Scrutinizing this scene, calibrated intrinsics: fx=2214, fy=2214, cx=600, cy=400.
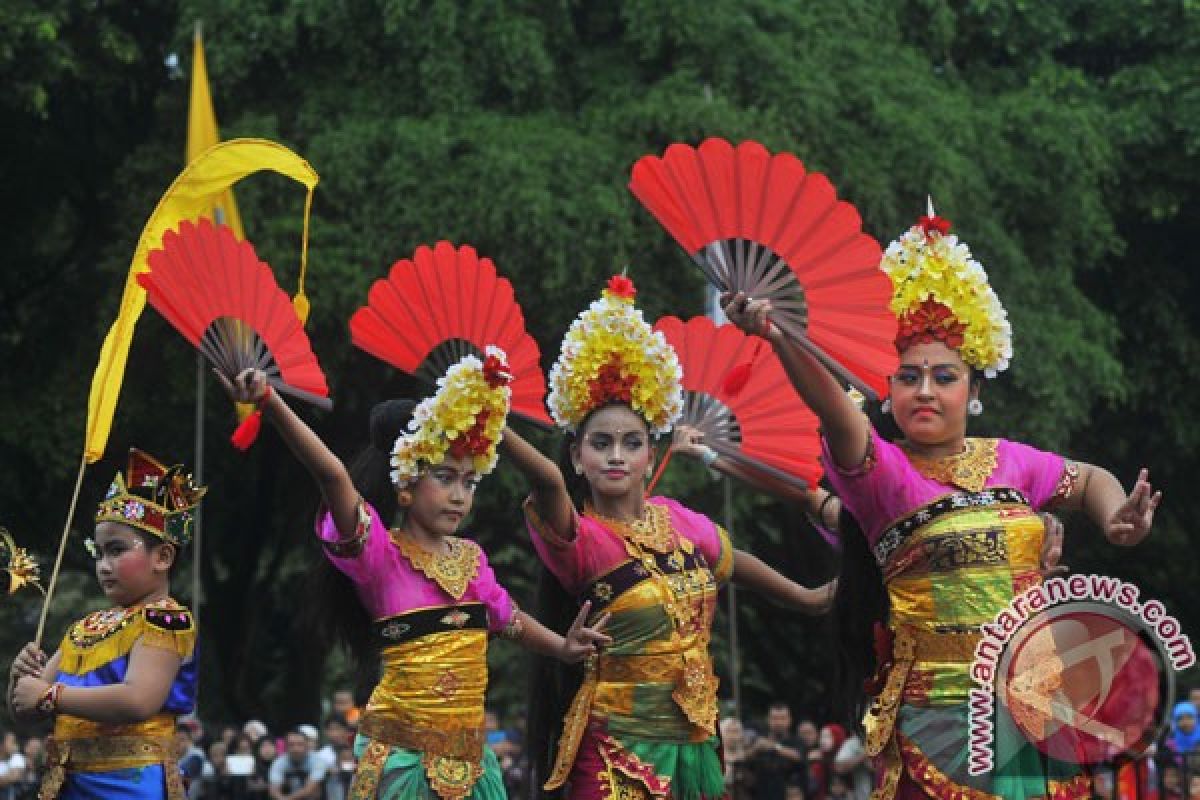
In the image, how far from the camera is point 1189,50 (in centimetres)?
1909

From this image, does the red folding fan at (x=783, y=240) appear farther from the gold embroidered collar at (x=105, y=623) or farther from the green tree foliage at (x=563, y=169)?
the green tree foliage at (x=563, y=169)

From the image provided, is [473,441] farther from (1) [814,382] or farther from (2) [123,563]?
(1) [814,382]

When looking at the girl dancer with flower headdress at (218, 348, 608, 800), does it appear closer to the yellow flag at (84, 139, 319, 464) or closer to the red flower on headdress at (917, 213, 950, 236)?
the yellow flag at (84, 139, 319, 464)

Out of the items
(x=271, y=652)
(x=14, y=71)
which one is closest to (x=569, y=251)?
(x=14, y=71)

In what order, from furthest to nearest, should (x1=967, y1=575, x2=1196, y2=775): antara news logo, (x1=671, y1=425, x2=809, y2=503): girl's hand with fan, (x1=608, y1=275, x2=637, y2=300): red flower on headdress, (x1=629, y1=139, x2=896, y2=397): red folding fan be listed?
(x1=671, y1=425, x2=809, y2=503): girl's hand with fan < (x1=608, y1=275, x2=637, y2=300): red flower on headdress < (x1=629, y1=139, x2=896, y2=397): red folding fan < (x1=967, y1=575, x2=1196, y2=775): antara news logo

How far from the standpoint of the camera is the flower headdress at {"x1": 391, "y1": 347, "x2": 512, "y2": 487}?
7.19m

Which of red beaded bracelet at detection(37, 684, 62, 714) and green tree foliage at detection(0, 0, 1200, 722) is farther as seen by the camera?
green tree foliage at detection(0, 0, 1200, 722)

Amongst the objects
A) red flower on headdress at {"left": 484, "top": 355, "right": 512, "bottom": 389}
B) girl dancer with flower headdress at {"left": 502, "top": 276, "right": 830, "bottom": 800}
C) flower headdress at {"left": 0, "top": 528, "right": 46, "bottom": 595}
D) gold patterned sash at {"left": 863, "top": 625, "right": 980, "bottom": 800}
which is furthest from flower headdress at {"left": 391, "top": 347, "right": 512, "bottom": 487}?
gold patterned sash at {"left": 863, "top": 625, "right": 980, "bottom": 800}

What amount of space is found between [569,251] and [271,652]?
8213 millimetres

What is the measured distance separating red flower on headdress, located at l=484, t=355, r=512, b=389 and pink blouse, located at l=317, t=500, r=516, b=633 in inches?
22.4

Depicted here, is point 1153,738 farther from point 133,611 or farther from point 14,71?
point 14,71

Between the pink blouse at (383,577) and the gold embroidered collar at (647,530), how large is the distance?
551 mm

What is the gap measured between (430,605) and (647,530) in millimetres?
842

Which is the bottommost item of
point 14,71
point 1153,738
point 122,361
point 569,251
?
point 1153,738
